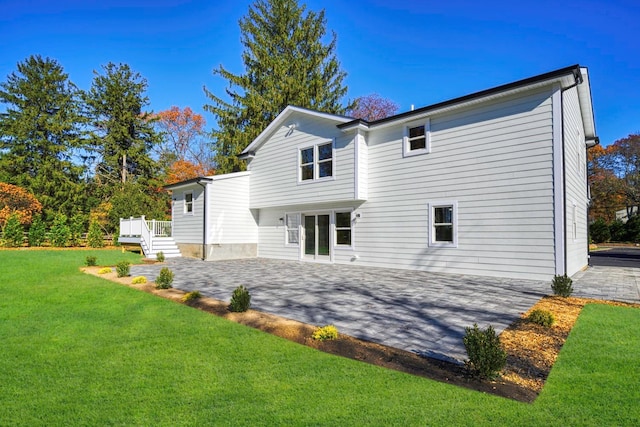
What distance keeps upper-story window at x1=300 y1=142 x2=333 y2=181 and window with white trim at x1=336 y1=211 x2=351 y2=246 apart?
1777 mm

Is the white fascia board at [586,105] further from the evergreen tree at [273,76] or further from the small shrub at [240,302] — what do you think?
the evergreen tree at [273,76]

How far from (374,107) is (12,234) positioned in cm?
2800

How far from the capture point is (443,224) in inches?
441

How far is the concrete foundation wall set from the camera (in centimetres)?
1633

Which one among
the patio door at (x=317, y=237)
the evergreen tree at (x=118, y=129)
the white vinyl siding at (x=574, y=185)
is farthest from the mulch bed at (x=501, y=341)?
the evergreen tree at (x=118, y=129)

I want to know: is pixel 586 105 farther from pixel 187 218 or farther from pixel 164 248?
pixel 164 248

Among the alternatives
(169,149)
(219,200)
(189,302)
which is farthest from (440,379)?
(169,149)

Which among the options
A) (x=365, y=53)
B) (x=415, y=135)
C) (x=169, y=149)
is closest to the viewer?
(x=415, y=135)

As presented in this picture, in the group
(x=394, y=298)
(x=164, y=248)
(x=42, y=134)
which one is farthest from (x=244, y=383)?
(x=42, y=134)

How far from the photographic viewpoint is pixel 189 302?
6.99 meters

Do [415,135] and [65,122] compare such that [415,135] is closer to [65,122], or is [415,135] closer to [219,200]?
[219,200]

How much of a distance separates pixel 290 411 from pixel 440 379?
1569 mm

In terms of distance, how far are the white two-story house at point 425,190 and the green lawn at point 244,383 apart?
494 cm

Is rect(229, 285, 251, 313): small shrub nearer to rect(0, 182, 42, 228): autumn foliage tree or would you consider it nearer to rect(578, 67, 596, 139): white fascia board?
rect(578, 67, 596, 139): white fascia board
